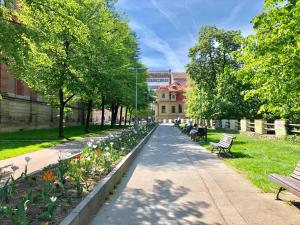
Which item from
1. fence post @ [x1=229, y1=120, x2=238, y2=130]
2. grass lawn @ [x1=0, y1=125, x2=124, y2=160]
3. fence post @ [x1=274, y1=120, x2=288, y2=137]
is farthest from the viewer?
fence post @ [x1=229, y1=120, x2=238, y2=130]

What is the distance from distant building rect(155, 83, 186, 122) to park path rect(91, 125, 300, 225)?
95.7 metres

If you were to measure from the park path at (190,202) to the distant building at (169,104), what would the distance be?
9571 cm

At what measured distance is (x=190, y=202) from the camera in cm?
724

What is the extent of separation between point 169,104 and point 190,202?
327ft

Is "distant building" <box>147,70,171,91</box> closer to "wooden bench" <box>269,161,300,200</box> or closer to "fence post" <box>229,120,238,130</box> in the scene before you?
"fence post" <box>229,120,238,130</box>

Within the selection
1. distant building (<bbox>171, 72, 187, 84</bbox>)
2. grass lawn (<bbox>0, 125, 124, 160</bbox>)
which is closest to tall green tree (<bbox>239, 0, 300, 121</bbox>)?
grass lawn (<bbox>0, 125, 124, 160</bbox>)

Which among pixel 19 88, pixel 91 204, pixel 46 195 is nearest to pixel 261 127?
pixel 91 204

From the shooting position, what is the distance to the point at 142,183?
923 cm

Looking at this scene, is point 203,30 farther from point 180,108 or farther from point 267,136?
point 180,108

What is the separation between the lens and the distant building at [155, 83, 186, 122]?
107m

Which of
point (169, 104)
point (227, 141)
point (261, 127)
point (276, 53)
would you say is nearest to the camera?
point (276, 53)

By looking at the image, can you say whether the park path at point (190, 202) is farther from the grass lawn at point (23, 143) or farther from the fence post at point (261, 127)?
the fence post at point (261, 127)

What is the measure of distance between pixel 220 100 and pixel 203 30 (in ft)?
42.9

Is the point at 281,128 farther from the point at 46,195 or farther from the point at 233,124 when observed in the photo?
the point at 46,195
